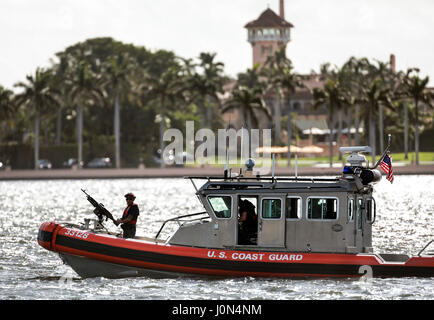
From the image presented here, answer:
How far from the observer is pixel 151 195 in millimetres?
77000

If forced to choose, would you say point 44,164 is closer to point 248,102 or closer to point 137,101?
point 137,101

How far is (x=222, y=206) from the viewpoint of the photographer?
89.1ft

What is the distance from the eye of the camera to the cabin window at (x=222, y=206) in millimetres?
27141

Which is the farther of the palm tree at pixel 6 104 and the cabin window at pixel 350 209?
the palm tree at pixel 6 104

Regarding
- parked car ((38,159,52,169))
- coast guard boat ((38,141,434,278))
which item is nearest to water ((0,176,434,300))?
coast guard boat ((38,141,434,278))

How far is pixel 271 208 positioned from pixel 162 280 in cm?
376

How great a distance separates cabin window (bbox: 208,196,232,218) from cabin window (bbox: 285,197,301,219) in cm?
147

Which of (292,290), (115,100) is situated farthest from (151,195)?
(292,290)

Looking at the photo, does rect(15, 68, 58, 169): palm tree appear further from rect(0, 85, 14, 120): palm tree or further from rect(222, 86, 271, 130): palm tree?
rect(222, 86, 271, 130): palm tree

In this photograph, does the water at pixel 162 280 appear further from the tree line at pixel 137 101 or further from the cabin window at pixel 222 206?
the tree line at pixel 137 101

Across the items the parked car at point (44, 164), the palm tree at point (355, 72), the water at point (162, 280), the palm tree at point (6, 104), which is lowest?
the water at point (162, 280)

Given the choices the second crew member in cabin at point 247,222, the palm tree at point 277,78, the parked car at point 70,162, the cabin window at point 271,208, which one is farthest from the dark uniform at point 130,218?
the palm tree at point 277,78

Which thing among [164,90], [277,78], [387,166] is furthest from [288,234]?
[277,78]
